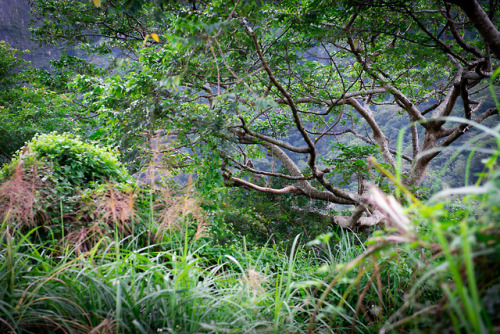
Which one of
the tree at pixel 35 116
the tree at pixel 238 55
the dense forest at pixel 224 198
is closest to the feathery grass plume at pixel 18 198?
the dense forest at pixel 224 198

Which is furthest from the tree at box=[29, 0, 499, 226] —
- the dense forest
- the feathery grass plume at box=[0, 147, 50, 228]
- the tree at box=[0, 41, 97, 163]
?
the tree at box=[0, 41, 97, 163]

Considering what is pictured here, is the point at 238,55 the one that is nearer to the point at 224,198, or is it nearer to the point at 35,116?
the point at 224,198

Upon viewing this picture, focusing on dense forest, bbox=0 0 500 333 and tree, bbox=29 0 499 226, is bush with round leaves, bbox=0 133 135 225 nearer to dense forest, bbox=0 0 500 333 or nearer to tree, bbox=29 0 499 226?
dense forest, bbox=0 0 500 333

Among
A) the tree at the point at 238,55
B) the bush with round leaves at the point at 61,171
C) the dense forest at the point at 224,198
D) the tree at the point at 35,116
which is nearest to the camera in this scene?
the dense forest at the point at 224,198

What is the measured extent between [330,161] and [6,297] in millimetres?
4039

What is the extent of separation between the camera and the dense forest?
685 mm

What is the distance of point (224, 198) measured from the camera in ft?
13.6

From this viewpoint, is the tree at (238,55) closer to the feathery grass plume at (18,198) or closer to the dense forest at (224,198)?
the dense forest at (224,198)

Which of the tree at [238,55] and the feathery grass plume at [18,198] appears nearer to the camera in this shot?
the feathery grass plume at [18,198]

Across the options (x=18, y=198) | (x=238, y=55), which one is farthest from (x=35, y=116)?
(x=18, y=198)

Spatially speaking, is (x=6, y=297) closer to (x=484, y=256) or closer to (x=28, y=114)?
(x=484, y=256)

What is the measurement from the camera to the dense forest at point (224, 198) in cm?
69

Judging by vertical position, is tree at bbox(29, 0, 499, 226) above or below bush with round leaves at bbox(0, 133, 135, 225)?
above

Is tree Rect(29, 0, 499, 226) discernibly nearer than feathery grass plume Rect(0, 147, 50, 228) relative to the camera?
No
